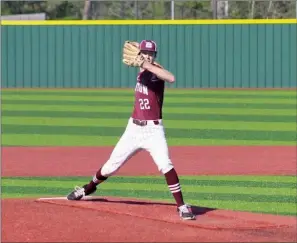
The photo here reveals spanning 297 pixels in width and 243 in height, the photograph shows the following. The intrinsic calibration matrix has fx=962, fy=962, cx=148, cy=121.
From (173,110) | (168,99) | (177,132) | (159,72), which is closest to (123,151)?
(159,72)

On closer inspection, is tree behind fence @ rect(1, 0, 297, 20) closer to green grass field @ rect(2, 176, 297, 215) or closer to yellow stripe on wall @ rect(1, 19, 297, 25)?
yellow stripe on wall @ rect(1, 19, 297, 25)

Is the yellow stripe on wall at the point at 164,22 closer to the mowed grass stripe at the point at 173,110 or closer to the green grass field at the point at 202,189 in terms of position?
the mowed grass stripe at the point at 173,110

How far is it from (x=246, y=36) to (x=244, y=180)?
55.8 feet

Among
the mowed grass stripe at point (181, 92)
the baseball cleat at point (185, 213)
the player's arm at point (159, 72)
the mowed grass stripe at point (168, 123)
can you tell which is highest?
the player's arm at point (159, 72)

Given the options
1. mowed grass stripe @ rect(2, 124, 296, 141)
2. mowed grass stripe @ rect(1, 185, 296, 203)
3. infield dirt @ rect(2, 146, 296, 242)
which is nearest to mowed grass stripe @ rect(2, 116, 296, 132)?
mowed grass stripe @ rect(2, 124, 296, 141)

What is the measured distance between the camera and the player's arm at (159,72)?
29.9 ft

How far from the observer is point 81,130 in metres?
19.4

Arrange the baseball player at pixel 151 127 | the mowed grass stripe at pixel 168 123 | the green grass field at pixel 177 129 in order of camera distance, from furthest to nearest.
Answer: the mowed grass stripe at pixel 168 123 < the green grass field at pixel 177 129 < the baseball player at pixel 151 127

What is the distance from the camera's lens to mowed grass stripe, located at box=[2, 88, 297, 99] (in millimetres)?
27812

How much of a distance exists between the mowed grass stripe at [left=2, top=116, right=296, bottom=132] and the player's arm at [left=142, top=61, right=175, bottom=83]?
10.5 meters

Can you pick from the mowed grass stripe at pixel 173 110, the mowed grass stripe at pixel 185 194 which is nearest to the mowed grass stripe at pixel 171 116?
the mowed grass stripe at pixel 173 110

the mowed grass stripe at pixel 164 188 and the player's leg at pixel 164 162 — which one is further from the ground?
the player's leg at pixel 164 162

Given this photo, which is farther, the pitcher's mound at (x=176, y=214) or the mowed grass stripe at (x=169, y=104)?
the mowed grass stripe at (x=169, y=104)

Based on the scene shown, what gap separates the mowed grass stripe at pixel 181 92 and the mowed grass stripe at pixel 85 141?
995cm
